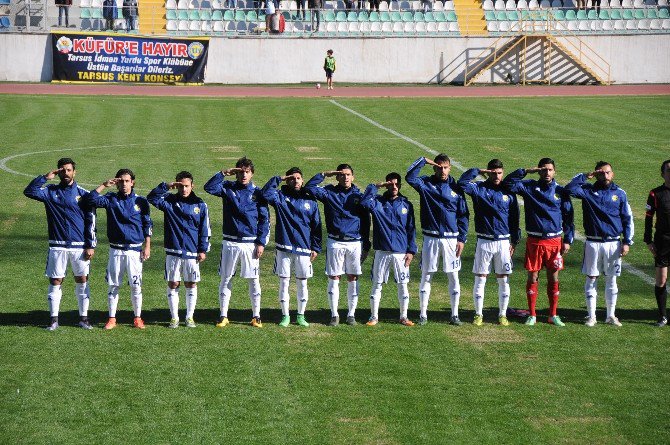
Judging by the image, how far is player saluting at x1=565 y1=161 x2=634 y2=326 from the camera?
48.3 feet

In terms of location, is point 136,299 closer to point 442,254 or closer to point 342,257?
point 342,257

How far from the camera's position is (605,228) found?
14758 mm

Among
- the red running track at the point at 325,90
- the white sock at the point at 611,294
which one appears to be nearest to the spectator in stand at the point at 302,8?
the red running track at the point at 325,90

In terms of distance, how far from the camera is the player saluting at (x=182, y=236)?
46.9ft

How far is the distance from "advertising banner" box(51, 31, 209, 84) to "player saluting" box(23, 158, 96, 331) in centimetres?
3399

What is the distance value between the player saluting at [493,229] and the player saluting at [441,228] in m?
0.24

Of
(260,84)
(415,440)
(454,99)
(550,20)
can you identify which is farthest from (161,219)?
(550,20)

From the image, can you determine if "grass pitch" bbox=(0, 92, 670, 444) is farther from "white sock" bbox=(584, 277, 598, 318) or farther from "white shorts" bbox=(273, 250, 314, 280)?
"white shorts" bbox=(273, 250, 314, 280)

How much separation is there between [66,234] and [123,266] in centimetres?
89

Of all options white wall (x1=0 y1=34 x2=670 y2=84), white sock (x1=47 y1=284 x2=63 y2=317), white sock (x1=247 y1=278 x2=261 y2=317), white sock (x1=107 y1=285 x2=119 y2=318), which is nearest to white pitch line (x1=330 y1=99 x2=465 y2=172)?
white wall (x1=0 y1=34 x2=670 y2=84)

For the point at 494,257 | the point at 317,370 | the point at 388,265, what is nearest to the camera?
the point at 317,370

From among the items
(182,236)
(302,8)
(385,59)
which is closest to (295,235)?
(182,236)

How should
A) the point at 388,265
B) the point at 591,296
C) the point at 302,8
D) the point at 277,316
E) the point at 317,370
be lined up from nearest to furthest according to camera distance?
the point at 317,370, the point at 591,296, the point at 388,265, the point at 277,316, the point at 302,8

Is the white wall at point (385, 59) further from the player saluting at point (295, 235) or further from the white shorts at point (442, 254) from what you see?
the white shorts at point (442, 254)
